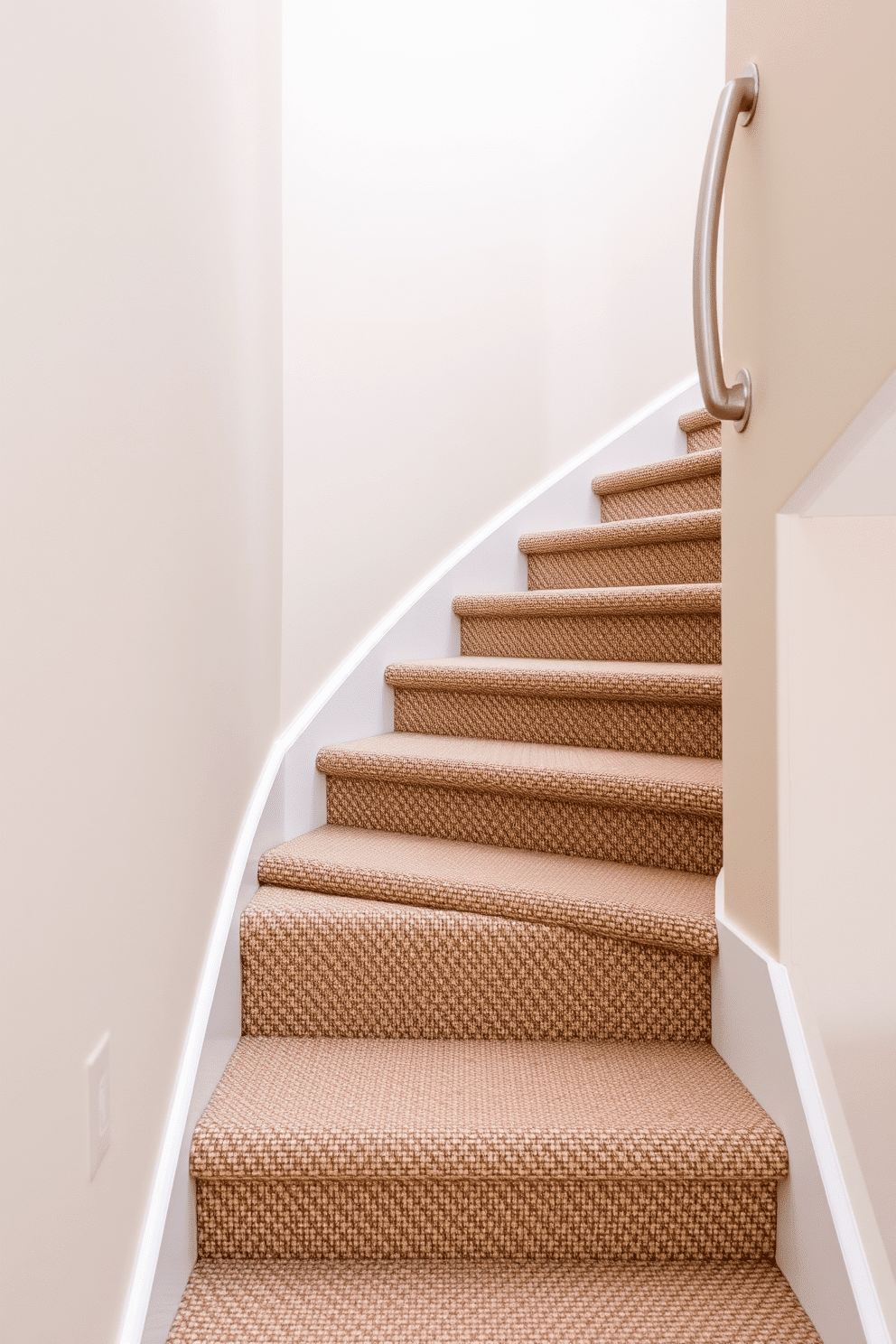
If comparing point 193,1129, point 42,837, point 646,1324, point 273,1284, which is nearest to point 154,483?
point 42,837

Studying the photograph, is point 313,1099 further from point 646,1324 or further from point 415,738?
point 415,738

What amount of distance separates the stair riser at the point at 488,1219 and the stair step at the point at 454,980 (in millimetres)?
284

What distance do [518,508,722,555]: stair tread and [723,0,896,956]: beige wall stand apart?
2.55ft

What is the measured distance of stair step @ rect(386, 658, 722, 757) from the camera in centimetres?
175

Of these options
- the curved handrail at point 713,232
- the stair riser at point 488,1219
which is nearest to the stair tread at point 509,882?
the stair riser at point 488,1219

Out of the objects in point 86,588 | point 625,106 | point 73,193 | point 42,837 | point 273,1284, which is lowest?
point 273,1284

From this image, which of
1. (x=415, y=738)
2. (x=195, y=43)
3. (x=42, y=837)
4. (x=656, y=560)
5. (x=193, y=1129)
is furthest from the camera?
(x=656, y=560)

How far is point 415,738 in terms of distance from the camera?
2016 millimetres

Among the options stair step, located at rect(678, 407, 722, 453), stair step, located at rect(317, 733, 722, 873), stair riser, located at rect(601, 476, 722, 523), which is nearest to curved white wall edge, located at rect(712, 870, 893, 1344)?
stair step, located at rect(317, 733, 722, 873)

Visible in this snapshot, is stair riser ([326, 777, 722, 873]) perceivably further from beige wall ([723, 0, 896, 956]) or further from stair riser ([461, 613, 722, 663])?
stair riser ([461, 613, 722, 663])

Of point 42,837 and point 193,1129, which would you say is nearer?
point 42,837

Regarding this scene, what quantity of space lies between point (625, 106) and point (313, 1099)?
3101 mm

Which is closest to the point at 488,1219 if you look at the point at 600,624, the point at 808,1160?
the point at 808,1160

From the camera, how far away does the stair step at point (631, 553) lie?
2.12 meters
